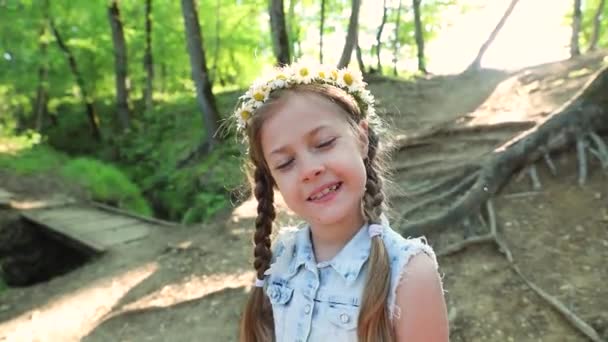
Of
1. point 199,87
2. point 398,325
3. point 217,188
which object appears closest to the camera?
point 398,325

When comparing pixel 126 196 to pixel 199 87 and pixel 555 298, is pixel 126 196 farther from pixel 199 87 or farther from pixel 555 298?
pixel 555 298

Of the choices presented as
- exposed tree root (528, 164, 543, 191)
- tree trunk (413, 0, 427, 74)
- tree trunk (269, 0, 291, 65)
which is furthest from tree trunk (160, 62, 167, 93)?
exposed tree root (528, 164, 543, 191)

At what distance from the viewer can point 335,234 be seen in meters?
1.61

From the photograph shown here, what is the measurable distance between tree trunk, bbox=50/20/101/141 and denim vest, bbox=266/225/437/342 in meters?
15.5

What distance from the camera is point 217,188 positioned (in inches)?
411

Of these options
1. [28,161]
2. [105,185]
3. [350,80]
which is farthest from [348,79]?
[28,161]

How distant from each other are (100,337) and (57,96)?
14.2m

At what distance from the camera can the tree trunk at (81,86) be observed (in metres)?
15.5

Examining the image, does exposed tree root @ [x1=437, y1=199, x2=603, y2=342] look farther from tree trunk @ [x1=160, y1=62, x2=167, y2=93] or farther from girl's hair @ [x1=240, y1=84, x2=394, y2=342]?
tree trunk @ [x1=160, y1=62, x2=167, y2=93]

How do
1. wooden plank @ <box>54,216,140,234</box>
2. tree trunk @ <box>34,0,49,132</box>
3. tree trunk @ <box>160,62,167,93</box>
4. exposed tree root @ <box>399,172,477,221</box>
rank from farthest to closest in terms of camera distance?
tree trunk @ <box>160,62,167,93</box>
tree trunk @ <box>34,0,49,132</box>
wooden plank @ <box>54,216,140,234</box>
exposed tree root @ <box>399,172,477,221</box>

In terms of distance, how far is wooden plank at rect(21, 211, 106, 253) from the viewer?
7680mm

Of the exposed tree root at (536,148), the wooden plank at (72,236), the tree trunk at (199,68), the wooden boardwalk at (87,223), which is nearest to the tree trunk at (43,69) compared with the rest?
the tree trunk at (199,68)

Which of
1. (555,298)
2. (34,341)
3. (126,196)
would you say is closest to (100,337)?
(34,341)

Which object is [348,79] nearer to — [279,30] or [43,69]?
[279,30]
